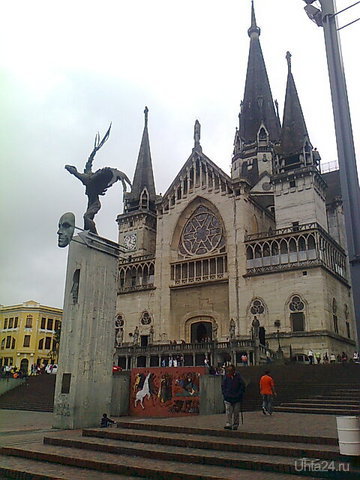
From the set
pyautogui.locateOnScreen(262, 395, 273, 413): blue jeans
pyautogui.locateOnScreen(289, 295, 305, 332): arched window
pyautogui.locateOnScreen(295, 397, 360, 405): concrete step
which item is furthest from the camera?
pyautogui.locateOnScreen(289, 295, 305, 332): arched window

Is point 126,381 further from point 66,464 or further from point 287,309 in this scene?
point 287,309

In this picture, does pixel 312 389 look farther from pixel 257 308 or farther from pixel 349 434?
pixel 257 308

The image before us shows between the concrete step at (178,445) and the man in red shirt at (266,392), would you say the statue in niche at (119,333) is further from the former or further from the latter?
the concrete step at (178,445)

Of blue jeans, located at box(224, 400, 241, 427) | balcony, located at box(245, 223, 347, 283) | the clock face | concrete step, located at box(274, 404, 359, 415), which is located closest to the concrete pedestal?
blue jeans, located at box(224, 400, 241, 427)

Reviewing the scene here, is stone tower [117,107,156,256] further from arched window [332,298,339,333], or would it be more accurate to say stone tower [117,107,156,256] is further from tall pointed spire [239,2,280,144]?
arched window [332,298,339,333]

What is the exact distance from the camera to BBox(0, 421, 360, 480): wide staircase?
6977 mm

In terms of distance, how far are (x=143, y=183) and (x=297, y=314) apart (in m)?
27.7

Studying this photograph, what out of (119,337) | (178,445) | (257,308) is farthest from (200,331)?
Answer: (178,445)

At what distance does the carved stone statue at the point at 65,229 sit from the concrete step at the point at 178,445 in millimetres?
6853

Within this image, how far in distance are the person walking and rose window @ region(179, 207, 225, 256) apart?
31223 millimetres

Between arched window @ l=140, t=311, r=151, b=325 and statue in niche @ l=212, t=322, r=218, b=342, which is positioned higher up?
arched window @ l=140, t=311, r=151, b=325

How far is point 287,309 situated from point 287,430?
27.2 m

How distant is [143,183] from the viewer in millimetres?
55531

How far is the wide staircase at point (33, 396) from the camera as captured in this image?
24.2 m
